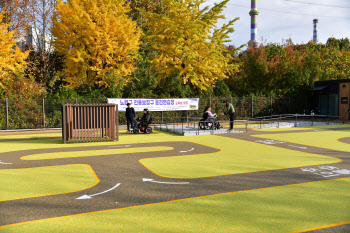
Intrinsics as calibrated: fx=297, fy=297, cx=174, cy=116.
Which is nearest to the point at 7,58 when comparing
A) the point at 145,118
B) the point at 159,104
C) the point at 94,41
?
the point at 94,41

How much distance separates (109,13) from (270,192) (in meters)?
22.9

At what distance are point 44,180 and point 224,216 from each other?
483cm

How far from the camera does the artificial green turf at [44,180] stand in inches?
258

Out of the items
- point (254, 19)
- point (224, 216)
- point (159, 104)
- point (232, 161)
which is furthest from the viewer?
point (254, 19)

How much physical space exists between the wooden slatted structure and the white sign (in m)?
8.34

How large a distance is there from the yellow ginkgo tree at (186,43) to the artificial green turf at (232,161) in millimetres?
16446

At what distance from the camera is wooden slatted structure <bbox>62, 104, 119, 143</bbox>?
14162mm

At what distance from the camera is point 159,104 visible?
25.0 m

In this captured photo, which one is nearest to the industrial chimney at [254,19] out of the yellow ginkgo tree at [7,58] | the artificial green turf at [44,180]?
the yellow ginkgo tree at [7,58]

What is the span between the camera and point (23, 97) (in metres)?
21.9

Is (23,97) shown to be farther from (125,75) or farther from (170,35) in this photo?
(170,35)

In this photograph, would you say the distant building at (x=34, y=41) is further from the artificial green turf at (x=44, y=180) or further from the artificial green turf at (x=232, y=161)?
the artificial green turf at (x=232, y=161)

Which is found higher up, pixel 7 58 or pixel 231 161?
pixel 7 58

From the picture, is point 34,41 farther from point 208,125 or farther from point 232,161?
point 232,161
